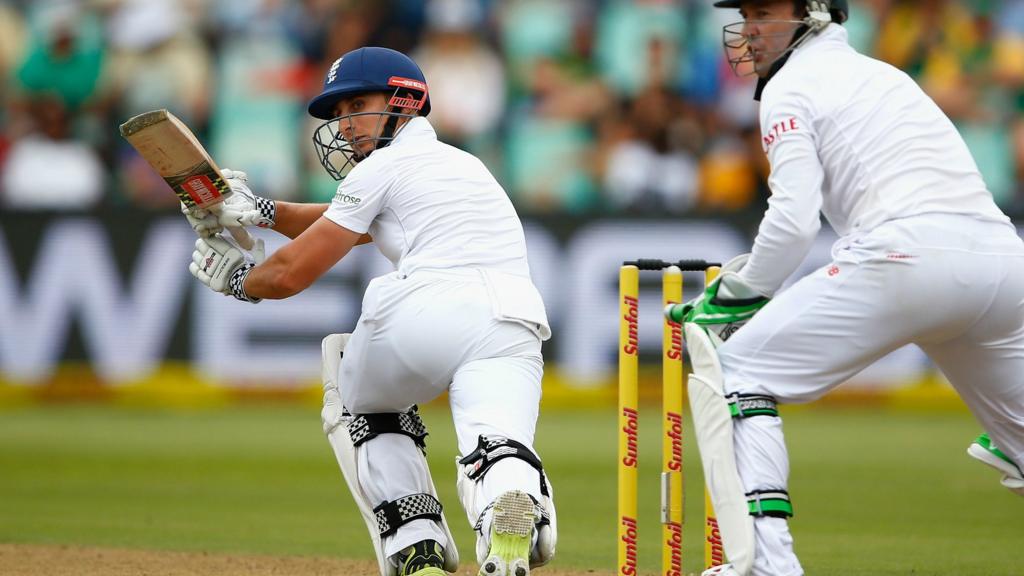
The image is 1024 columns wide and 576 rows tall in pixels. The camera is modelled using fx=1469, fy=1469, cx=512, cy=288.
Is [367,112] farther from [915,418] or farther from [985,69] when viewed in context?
[985,69]

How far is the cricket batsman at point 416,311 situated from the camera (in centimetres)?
435

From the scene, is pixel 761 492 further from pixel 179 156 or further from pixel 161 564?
pixel 161 564

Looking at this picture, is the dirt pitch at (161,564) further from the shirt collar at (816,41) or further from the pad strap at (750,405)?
the shirt collar at (816,41)

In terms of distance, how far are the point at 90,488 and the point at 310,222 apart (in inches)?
149

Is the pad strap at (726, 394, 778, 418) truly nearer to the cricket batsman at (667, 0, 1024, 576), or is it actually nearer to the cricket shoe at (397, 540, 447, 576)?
the cricket batsman at (667, 0, 1024, 576)

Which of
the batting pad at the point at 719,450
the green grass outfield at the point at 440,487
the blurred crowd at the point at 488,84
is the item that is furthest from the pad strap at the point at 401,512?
the blurred crowd at the point at 488,84

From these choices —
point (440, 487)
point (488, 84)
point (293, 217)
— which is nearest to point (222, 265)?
point (293, 217)

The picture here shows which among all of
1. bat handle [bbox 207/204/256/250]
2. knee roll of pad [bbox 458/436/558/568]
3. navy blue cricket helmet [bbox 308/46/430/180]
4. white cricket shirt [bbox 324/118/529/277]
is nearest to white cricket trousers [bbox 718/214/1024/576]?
knee roll of pad [bbox 458/436/558/568]

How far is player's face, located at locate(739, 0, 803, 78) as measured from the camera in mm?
4246

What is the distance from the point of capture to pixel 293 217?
204 inches

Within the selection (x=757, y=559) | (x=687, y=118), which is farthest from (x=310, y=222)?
(x=687, y=118)

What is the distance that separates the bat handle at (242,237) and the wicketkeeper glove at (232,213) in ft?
0.14

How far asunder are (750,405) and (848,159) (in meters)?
0.73

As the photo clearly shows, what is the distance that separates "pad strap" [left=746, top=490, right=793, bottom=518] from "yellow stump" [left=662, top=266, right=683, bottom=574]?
64cm
